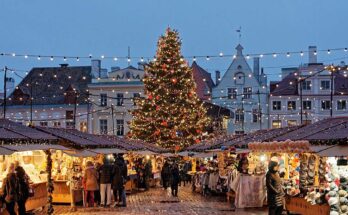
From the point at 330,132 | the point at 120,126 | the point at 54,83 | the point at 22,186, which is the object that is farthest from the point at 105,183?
the point at 54,83

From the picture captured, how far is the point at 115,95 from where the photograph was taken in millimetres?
68000

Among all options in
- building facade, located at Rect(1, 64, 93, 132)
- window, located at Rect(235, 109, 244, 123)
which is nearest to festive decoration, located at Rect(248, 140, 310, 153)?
window, located at Rect(235, 109, 244, 123)

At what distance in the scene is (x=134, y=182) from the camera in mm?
37031

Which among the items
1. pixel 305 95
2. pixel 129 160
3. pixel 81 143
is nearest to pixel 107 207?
pixel 81 143

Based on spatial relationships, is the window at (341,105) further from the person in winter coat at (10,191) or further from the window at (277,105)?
the person in winter coat at (10,191)

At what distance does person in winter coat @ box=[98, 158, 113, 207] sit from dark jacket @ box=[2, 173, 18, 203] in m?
6.57

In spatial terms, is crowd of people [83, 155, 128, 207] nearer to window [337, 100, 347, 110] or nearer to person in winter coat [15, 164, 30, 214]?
person in winter coat [15, 164, 30, 214]

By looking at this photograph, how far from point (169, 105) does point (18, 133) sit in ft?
96.5

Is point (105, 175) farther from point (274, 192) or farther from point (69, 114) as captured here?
point (69, 114)

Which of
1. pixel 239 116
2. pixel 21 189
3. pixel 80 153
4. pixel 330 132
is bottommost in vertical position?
pixel 21 189

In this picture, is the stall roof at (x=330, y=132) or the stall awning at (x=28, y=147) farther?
the stall awning at (x=28, y=147)

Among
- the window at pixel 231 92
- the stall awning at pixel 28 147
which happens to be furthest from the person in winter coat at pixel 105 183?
the window at pixel 231 92

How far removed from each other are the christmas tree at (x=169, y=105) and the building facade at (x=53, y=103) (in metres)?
16.7

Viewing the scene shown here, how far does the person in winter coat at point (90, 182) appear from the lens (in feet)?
78.4
